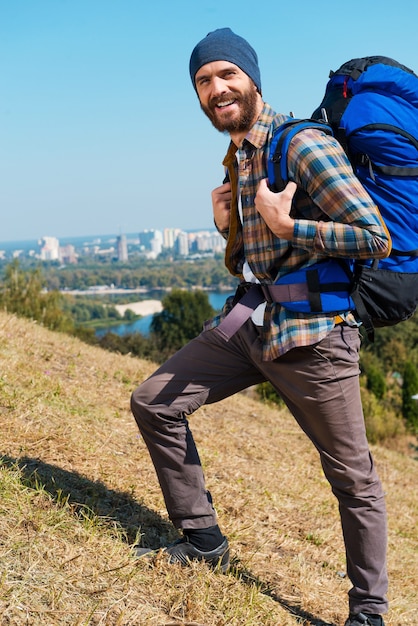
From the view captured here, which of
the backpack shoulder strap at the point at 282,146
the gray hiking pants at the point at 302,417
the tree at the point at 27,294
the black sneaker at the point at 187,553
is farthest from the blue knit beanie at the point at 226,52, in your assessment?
the tree at the point at 27,294

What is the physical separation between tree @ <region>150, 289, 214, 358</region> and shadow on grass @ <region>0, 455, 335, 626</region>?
31.0 m

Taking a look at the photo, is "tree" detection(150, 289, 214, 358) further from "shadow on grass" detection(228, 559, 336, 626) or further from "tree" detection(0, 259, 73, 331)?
"shadow on grass" detection(228, 559, 336, 626)

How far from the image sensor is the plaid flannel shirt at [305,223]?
7.21ft

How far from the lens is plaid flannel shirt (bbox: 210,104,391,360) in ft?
7.21

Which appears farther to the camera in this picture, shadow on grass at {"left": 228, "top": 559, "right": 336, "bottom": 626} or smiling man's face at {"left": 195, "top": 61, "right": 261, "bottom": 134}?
shadow on grass at {"left": 228, "top": 559, "right": 336, "bottom": 626}

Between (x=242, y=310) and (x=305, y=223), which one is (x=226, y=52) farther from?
(x=242, y=310)

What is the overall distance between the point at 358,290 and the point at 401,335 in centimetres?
4078

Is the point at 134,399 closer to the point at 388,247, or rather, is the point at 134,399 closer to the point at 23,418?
the point at 388,247

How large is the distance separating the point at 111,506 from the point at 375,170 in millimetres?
1979

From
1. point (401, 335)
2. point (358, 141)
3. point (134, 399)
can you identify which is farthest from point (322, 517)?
point (401, 335)

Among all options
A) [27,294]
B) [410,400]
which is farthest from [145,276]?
[27,294]

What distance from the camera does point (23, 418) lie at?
392 centimetres

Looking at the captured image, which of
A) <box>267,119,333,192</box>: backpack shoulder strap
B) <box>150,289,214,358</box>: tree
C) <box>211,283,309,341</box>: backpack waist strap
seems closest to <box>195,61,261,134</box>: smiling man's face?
<box>267,119,333,192</box>: backpack shoulder strap

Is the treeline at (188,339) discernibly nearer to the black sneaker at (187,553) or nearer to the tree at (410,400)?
the tree at (410,400)
